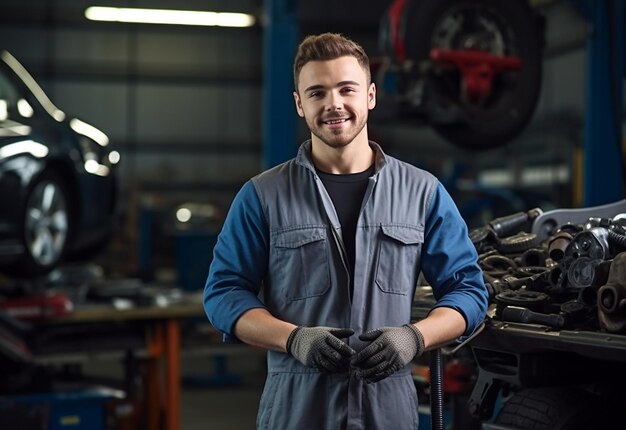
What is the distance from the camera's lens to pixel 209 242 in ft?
30.8

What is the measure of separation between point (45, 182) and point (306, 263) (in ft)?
13.2

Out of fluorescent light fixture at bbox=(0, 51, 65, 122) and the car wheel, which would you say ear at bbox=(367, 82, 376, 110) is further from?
fluorescent light fixture at bbox=(0, 51, 65, 122)

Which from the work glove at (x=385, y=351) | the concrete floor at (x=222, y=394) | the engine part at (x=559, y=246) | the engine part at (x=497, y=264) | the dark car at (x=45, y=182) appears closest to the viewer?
the work glove at (x=385, y=351)

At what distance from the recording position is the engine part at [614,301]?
2.44m

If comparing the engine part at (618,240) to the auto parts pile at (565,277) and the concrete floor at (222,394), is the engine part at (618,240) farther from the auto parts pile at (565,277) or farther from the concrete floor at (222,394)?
the concrete floor at (222,394)

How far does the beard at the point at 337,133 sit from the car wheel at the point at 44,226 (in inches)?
149

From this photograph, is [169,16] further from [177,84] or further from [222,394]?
[222,394]

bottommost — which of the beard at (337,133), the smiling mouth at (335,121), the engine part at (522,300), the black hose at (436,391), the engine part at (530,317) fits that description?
the black hose at (436,391)

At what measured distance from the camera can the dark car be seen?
5.60 metres

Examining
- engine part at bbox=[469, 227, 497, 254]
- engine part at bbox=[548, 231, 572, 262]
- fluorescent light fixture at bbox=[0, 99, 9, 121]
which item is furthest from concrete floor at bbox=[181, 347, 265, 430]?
engine part at bbox=[548, 231, 572, 262]

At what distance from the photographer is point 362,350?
2051mm

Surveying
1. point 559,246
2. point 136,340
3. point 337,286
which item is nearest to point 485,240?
point 559,246

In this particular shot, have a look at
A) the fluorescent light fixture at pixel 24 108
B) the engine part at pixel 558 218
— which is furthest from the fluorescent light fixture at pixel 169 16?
the engine part at pixel 558 218

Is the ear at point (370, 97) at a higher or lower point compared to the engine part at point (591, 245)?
higher
